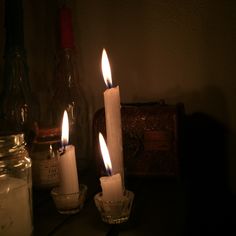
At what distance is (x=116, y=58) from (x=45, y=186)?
0.40 metres

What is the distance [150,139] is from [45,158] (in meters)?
0.20

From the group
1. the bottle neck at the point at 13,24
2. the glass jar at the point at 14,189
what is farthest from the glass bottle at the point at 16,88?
the glass jar at the point at 14,189

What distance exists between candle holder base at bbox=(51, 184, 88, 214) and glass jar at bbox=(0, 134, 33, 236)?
56mm

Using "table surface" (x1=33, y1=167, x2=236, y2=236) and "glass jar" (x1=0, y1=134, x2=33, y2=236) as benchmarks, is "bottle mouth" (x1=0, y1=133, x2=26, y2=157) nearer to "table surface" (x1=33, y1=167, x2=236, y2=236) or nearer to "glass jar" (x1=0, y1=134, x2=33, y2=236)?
"glass jar" (x1=0, y1=134, x2=33, y2=236)

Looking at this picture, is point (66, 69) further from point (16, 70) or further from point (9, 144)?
point (9, 144)

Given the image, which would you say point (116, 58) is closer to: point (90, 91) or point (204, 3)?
point (90, 91)

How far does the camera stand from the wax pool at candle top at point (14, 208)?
342mm

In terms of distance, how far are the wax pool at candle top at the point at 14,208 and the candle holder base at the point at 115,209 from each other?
0.31 ft

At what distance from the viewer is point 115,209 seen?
40 cm

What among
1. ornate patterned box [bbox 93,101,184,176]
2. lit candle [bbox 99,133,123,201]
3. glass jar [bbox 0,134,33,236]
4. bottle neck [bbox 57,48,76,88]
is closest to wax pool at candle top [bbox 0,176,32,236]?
glass jar [bbox 0,134,33,236]

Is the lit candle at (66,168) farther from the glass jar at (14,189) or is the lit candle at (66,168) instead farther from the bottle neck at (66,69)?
the bottle neck at (66,69)

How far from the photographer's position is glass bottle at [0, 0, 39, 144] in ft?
2.01

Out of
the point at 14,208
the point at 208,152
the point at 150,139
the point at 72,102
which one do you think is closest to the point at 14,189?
the point at 14,208

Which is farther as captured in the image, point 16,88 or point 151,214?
point 16,88
